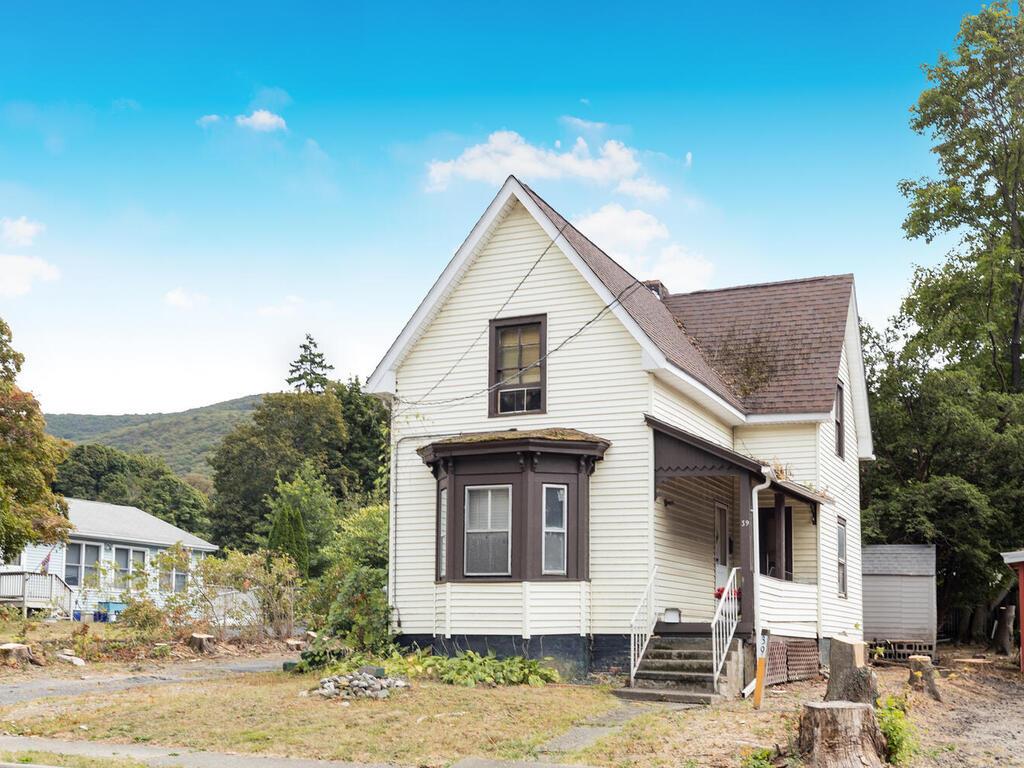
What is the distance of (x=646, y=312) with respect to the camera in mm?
21672

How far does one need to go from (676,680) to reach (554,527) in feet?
10.2

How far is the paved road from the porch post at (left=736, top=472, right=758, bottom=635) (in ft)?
28.9

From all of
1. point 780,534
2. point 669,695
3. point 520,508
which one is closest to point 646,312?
point 780,534

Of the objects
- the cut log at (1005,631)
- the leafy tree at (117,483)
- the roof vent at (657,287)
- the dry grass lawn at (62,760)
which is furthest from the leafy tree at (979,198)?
the leafy tree at (117,483)

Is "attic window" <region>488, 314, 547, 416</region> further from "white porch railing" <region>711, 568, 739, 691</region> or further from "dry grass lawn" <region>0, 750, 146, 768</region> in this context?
"dry grass lawn" <region>0, 750, 146, 768</region>

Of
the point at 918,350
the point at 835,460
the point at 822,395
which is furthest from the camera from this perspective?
the point at 918,350

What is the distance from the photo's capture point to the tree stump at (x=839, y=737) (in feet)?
34.6

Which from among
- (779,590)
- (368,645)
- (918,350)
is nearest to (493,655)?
(368,645)

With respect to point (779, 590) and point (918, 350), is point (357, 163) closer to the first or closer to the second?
point (779, 590)

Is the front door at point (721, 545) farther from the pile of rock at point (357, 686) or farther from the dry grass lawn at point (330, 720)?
the pile of rock at point (357, 686)

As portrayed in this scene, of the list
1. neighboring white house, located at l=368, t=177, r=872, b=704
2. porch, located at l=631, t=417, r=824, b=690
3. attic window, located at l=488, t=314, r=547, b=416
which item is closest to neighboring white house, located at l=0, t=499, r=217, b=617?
neighboring white house, located at l=368, t=177, r=872, b=704

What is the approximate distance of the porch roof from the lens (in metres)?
17.8

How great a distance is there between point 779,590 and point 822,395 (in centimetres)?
409

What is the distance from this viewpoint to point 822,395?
21.5m
